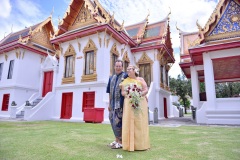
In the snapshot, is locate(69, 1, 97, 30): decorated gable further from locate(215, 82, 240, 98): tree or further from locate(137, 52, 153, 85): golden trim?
locate(215, 82, 240, 98): tree

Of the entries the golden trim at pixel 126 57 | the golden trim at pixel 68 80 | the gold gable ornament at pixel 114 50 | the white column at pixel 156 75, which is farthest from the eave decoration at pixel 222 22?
the golden trim at pixel 68 80

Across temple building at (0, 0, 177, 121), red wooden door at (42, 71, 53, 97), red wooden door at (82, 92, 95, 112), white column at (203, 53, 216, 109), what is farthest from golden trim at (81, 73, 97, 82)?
white column at (203, 53, 216, 109)

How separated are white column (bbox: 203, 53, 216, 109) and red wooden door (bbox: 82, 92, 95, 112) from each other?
5555 mm

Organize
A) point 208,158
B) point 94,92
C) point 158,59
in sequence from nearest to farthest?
1. point 208,158
2. point 94,92
3. point 158,59

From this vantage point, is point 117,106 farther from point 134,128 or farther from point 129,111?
point 134,128

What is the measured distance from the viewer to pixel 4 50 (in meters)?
12.8

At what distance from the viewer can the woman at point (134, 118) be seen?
109 inches

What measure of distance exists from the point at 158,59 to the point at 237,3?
505cm

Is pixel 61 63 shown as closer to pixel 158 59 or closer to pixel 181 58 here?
pixel 158 59

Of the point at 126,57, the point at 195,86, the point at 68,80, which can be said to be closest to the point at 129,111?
the point at 68,80

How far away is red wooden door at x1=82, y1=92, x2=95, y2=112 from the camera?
916cm

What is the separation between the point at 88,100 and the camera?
929cm

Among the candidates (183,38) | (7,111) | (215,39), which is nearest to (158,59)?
(183,38)

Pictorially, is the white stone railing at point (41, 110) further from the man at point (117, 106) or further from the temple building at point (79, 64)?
the man at point (117, 106)
